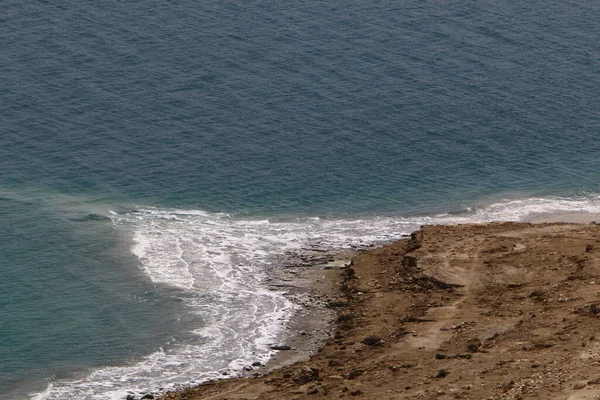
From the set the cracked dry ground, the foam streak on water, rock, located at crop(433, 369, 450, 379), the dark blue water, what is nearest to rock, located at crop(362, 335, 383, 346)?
the cracked dry ground

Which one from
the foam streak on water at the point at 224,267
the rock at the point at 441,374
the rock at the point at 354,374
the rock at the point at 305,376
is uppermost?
the rock at the point at 441,374

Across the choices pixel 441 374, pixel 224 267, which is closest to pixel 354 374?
pixel 441 374

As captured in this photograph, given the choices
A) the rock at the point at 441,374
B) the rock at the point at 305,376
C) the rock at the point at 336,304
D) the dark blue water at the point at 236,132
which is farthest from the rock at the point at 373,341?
the dark blue water at the point at 236,132

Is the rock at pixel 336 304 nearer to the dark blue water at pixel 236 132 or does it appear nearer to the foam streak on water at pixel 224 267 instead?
the foam streak on water at pixel 224 267

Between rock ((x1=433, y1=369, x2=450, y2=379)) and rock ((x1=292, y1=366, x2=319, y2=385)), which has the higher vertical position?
rock ((x1=433, y1=369, x2=450, y2=379))

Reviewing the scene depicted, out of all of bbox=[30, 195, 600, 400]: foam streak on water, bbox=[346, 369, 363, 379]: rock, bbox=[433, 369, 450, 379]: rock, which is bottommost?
bbox=[30, 195, 600, 400]: foam streak on water

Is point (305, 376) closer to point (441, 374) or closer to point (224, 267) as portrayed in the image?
point (441, 374)

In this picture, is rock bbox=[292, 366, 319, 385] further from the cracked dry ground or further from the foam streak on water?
the foam streak on water
